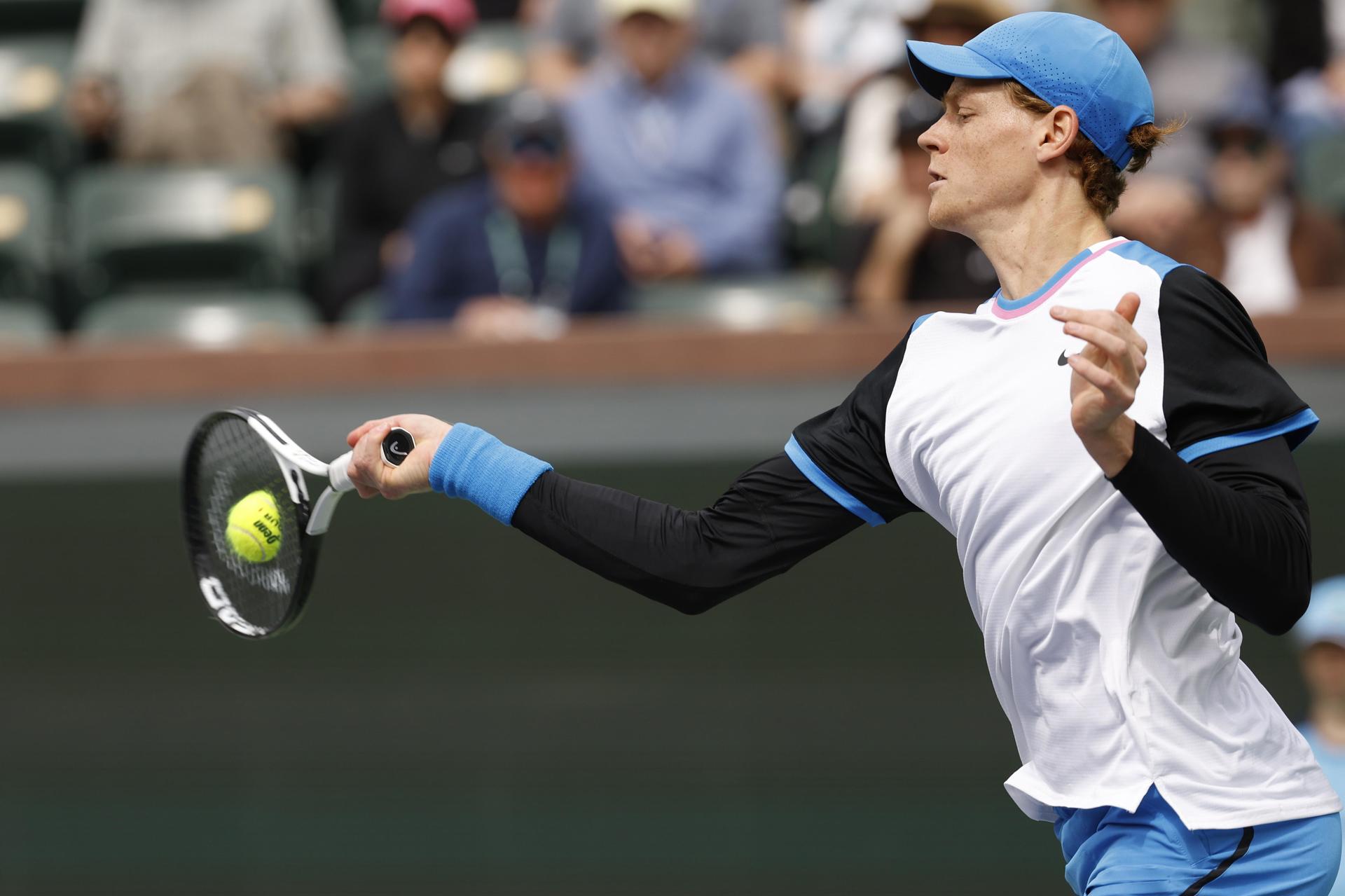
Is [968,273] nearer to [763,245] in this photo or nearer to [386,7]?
[763,245]

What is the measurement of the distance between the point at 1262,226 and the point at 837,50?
2.01 m

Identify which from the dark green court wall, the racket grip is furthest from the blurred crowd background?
the racket grip

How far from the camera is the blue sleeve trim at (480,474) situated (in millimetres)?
2410

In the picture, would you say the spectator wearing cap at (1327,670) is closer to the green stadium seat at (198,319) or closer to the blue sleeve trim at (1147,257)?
the blue sleeve trim at (1147,257)

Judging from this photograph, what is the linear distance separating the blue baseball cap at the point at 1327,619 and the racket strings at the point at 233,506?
8.42ft

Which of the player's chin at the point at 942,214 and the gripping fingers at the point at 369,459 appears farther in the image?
the gripping fingers at the point at 369,459

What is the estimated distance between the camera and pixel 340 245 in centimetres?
635

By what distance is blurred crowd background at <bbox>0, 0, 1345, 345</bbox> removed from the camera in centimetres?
547

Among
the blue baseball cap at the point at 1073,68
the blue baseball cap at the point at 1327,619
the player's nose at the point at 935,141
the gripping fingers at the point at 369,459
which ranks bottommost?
the blue baseball cap at the point at 1327,619

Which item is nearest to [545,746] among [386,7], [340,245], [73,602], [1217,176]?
[73,602]

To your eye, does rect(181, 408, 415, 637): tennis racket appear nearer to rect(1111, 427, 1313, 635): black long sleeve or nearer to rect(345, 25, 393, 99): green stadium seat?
rect(1111, 427, 1313, 635): black long sleeve

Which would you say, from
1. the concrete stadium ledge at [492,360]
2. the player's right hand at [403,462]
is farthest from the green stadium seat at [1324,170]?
the player's right hand at [403,462]

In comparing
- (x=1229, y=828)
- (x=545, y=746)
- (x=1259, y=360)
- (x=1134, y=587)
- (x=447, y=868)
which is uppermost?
(x=1259, y=360)

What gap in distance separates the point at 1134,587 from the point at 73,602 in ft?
13.9
